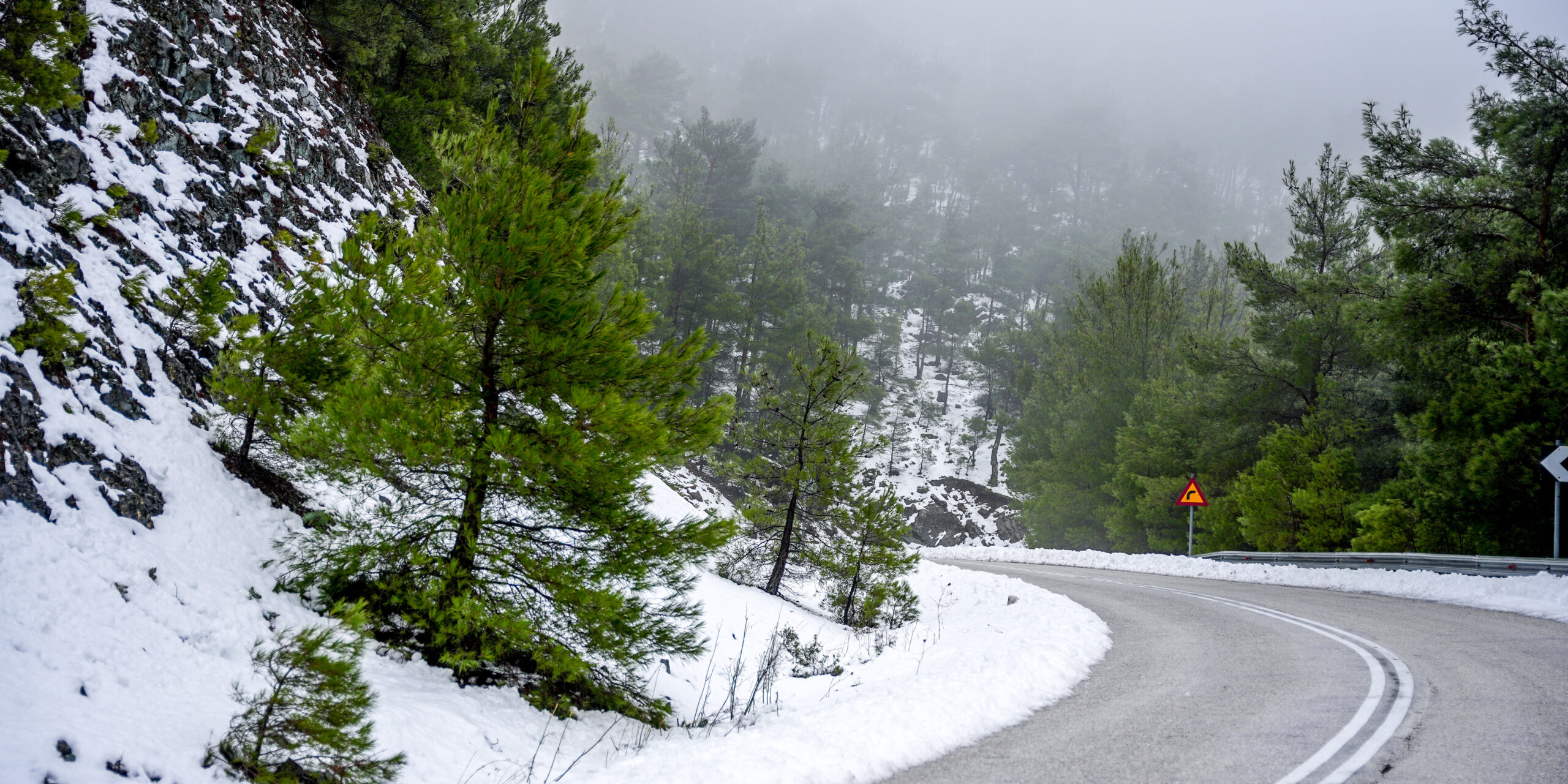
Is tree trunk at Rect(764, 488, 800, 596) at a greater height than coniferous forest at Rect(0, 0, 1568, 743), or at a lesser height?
lesser

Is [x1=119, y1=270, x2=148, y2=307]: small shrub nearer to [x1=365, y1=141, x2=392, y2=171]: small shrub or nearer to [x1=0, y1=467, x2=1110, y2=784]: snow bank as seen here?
[x1=0, y1=467, x2=1110, y2=784]: snow bank

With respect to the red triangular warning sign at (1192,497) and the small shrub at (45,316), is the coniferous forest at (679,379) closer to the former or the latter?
the small shrub at (45,316)

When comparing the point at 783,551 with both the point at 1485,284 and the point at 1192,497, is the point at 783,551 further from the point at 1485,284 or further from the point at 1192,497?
the point at 1485,284

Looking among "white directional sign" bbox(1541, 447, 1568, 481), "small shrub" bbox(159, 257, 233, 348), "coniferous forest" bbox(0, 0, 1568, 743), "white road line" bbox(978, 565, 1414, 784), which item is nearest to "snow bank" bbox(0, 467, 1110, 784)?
"coniferous forest" bbox(0, 0, 1568, 743)

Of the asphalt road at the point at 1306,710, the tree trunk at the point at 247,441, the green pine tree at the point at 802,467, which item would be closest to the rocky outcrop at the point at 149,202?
the tree trunk at the point at 247,441

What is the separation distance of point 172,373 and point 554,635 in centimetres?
398

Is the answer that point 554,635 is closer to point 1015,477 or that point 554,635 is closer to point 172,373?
point 172,373

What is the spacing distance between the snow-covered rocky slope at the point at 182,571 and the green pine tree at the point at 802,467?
14.6 ft

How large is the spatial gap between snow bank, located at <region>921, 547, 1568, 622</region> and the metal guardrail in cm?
25

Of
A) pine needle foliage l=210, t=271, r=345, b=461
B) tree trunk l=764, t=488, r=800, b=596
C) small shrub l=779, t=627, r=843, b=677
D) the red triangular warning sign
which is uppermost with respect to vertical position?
pine needle foliage l=210, t=271, r=345, b=461

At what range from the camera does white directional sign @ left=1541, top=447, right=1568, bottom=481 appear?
11.2 metres

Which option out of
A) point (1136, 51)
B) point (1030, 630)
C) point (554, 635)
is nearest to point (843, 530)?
point (1030, 630)

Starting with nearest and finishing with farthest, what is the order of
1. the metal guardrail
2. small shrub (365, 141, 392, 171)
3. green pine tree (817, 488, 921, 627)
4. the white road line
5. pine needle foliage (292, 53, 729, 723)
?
the white road line
pine needle foliage (292, 53, 729, 723)
the metal guardrail
small shrub (365, 141, 392, 171)
green pine tree (817, 488, 921, 627)

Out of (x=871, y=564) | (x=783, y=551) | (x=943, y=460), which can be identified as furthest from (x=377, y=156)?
(x=943, y=460)
